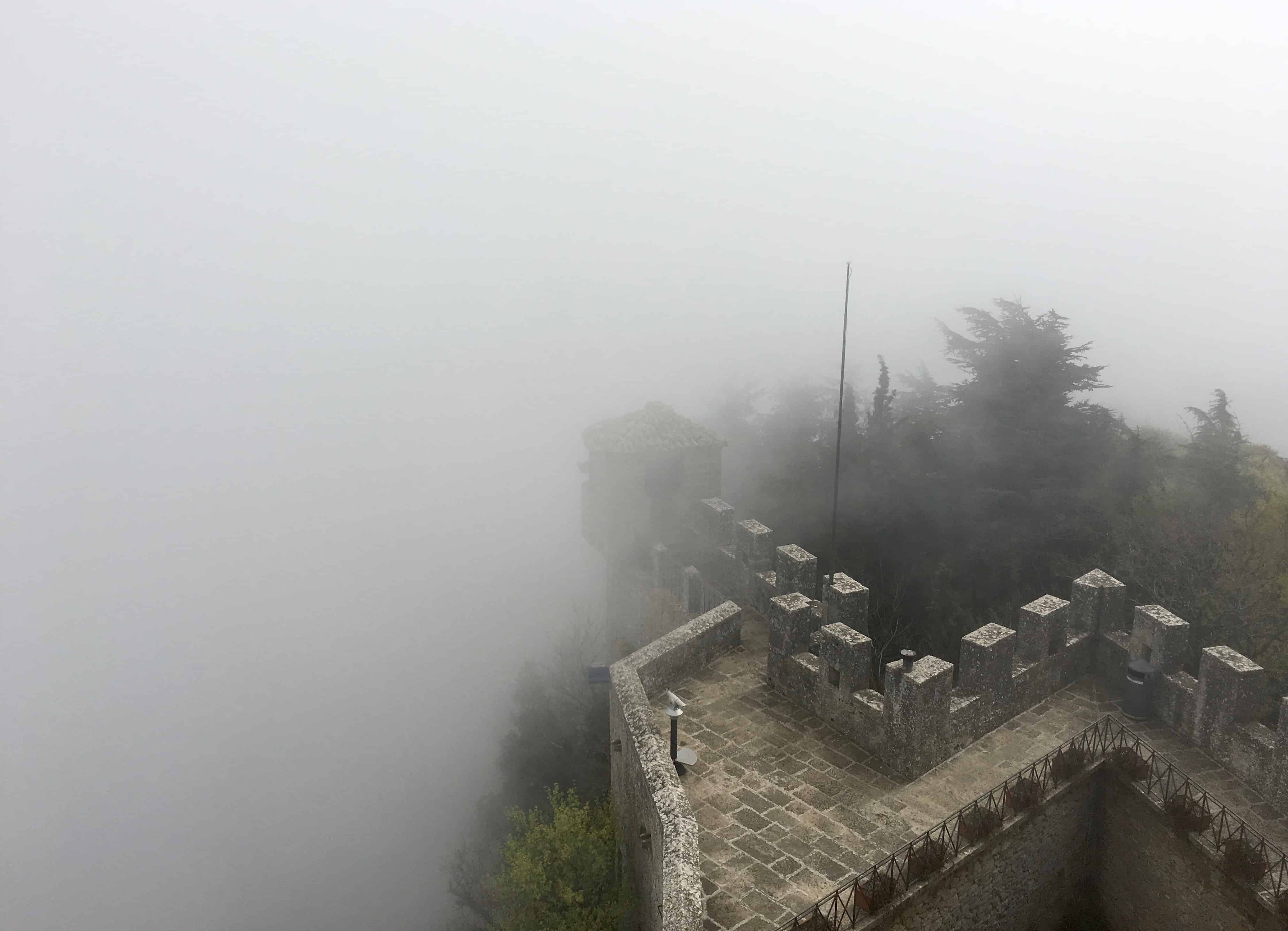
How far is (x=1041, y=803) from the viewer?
10461 mm

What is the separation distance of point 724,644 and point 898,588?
7837mm

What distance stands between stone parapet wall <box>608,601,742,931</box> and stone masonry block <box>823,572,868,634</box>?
6.16 feet

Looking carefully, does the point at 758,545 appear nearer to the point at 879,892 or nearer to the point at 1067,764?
the point at 1067,764

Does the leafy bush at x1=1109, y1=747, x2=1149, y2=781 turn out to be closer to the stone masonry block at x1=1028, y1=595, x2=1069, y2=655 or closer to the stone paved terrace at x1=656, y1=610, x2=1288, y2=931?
the stone paved terrace at x1=656, y1=610, x2=1288, y2=931

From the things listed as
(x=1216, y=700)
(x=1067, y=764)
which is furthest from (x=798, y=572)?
(x=1216, y=700)

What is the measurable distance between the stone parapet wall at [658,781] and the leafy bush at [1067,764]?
12.9ft

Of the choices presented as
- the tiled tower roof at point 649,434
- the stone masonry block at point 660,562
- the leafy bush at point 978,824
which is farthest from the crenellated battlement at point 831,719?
the tiled tower roof at point 649,434

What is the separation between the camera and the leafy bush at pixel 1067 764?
10.7 metres

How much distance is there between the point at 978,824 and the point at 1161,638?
3483mm

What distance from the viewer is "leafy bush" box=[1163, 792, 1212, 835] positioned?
9.80 meters

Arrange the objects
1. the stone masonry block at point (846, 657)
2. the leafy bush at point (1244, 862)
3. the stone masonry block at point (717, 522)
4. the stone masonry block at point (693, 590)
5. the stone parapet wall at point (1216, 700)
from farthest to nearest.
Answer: the stone masonry block at point (693, 590), the stone masonry block at point (717, 522), the stone masonry block at point (846, 657), the stone parapet wall at point (1216, 700), the leafy bush at point (1244, 862)

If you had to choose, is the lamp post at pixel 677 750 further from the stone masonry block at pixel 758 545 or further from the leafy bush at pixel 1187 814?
the leafy bush at pixel 1187 814

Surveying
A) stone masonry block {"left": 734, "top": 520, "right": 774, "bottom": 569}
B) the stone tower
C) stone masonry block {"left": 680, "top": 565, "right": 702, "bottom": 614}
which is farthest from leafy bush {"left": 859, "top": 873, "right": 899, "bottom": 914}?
the stone tower

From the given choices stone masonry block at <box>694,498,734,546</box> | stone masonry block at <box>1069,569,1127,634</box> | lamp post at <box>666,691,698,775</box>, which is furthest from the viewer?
stone masonry block at <box>694,498,734,546</box>
